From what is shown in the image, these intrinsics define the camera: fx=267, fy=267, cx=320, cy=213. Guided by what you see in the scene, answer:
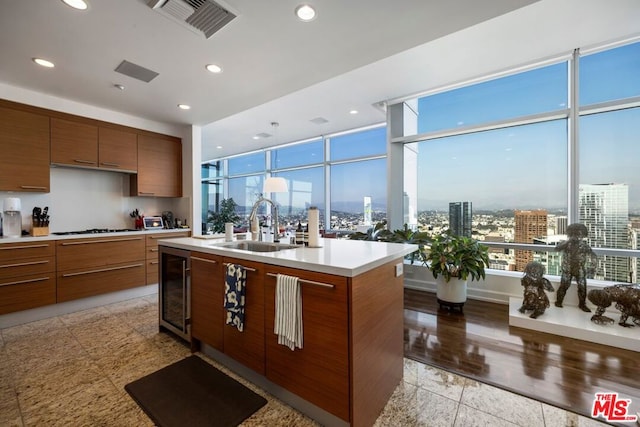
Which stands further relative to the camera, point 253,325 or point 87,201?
point 87,201

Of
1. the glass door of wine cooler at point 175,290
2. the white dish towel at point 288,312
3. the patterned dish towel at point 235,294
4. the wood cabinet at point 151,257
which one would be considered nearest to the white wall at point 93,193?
the wood cabinet at point 151,257

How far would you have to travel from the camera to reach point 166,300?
2.63 metres

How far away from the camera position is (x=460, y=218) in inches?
157

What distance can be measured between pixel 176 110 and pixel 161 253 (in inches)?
90.9

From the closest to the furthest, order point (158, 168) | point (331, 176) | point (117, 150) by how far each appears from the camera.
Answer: point (117, 150) < point (158, 168) < point (331, 176)

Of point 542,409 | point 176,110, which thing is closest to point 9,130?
point 176,110

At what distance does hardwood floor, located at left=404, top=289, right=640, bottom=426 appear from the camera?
1767mm

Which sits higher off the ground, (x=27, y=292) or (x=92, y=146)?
(x=92, y=146)

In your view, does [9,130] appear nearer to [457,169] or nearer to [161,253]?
[161,253]

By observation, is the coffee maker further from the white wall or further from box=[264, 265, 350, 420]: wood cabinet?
box=[264, 265, 350, 420]: wood cabinet

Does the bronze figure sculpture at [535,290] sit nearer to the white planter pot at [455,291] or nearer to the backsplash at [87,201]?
the white planter pot at [455,291]

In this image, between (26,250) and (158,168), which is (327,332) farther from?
(158,168)

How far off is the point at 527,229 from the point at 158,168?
5454 mm

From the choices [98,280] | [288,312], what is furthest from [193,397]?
[98,280]
